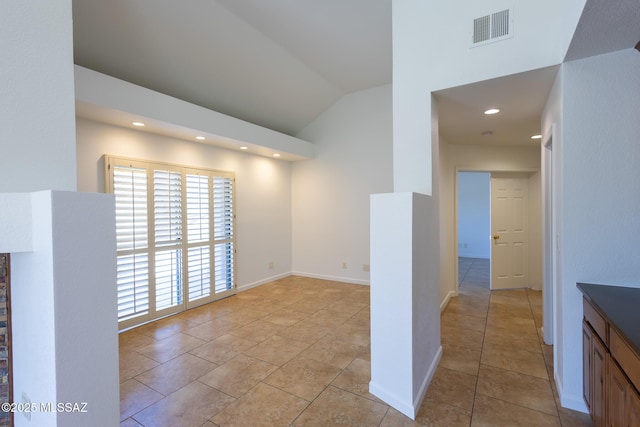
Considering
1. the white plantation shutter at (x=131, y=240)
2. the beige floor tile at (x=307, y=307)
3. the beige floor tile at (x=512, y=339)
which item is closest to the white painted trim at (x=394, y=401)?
the beige floor tile at (x=512, y=339)

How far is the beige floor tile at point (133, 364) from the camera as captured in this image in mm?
2627

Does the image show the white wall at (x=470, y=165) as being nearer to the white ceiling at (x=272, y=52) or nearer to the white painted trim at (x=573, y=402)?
the white ceiling at (x=272, y=52)

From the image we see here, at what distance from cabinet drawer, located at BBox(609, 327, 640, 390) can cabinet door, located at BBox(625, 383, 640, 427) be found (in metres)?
0.04

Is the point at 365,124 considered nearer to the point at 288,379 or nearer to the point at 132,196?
the point at 132,196

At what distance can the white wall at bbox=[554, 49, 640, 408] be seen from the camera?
1.90 meters

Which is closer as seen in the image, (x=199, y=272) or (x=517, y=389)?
(x=517, y=389)

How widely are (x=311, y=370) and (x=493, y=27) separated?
3199mm

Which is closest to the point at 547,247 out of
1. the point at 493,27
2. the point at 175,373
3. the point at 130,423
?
the point at 493,27

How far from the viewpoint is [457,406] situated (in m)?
2.14

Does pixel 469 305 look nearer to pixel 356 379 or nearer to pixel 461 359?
pixel 461 359

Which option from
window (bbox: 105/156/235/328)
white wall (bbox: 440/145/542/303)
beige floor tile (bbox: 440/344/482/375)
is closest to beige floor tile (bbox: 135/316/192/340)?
window (bbox: 105/156/235/328)

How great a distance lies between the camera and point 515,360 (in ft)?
9.06

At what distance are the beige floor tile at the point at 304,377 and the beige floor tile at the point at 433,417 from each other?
1.92 ft

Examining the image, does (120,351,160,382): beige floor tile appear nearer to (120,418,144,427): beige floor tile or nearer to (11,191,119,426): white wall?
(120,418,144,427): beige floor tile
